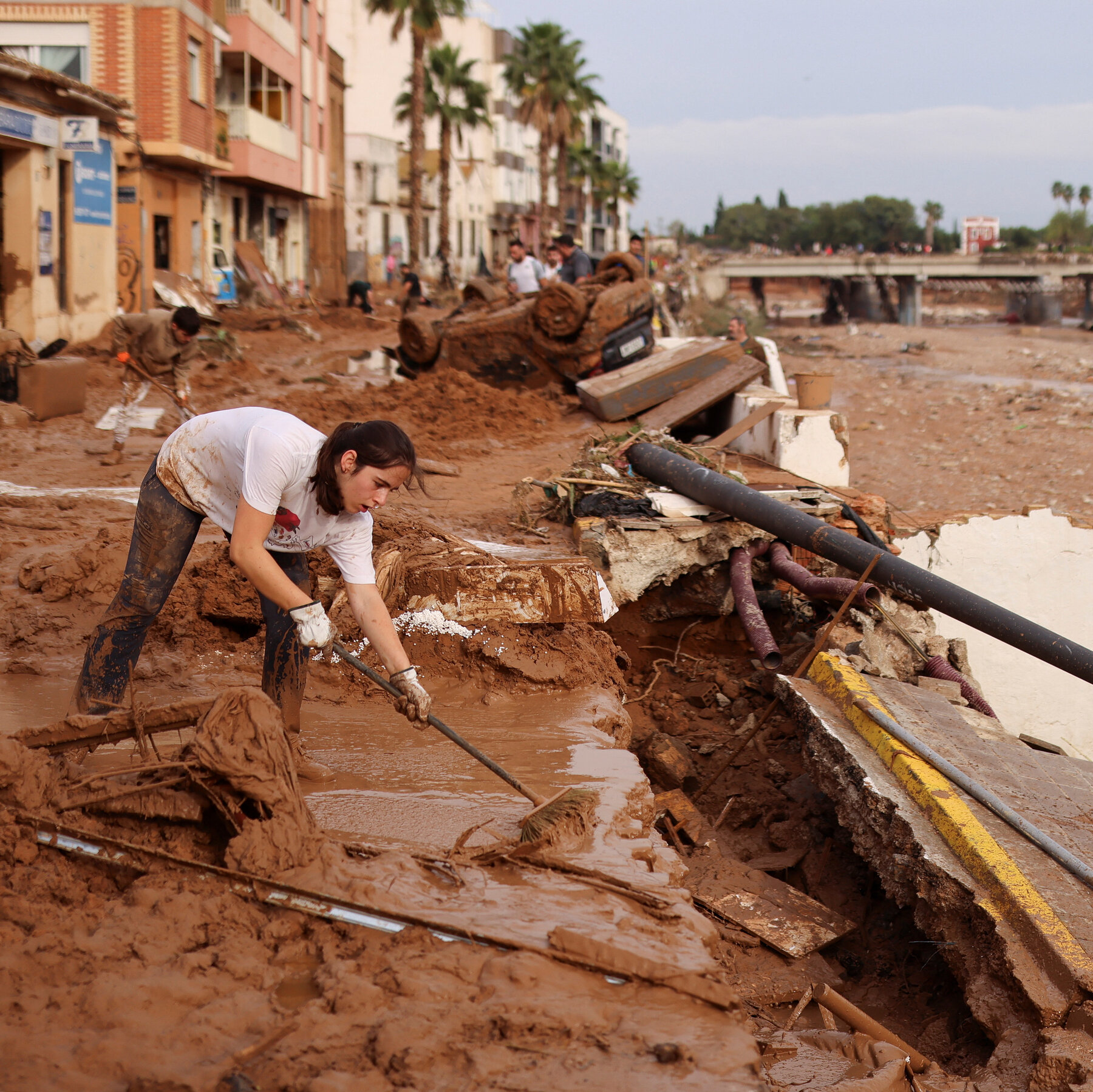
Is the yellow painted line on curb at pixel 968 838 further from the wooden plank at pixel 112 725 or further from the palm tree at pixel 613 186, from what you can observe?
the palm tree at pixel 613 186

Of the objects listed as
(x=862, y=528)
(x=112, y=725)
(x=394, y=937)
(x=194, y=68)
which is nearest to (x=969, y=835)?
(x=394, y=937)

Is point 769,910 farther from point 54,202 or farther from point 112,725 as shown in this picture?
point 54,202

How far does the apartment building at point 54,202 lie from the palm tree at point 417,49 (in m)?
13.3

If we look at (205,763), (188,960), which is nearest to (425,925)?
(188,960)

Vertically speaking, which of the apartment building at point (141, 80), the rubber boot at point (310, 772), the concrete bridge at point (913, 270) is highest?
the concrete bridge at point (913, 270)

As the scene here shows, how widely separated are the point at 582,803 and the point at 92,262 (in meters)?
15.6

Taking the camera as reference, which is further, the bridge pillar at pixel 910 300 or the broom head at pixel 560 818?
the bridge pillar at pixel 910 300

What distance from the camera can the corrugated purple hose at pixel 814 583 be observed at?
19.8 ft

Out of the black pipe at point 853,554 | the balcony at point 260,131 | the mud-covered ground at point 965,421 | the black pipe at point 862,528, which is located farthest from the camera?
the balcony at point 260,131

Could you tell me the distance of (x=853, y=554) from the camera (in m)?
5.85

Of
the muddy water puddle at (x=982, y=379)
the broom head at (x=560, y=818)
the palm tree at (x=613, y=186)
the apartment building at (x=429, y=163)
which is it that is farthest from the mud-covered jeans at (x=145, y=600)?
the palm tree at (x=613, y=186)

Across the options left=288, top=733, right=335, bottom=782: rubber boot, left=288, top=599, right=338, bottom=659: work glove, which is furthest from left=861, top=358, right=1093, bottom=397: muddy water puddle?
left=288, top=599, right=338, bottom=659: work glove

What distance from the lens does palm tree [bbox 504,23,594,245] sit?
47.5 meters

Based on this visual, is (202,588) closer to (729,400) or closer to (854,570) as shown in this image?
(854,570)
